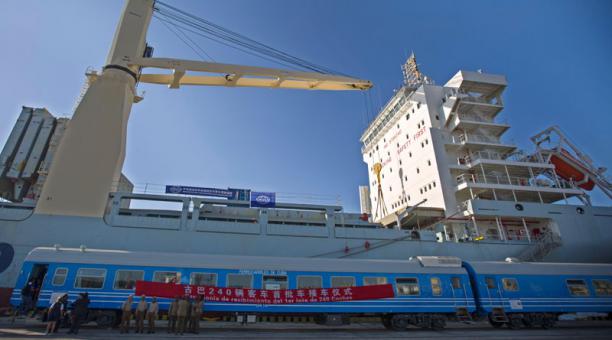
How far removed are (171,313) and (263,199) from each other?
11.1 m

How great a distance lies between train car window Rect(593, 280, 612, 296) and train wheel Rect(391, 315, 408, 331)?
10.1 m

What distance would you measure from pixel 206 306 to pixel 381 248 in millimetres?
12567

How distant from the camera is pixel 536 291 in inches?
568

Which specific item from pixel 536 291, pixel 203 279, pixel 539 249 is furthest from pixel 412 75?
pixel 203 279

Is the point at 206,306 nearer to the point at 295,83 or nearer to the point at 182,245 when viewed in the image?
the point at 182,245

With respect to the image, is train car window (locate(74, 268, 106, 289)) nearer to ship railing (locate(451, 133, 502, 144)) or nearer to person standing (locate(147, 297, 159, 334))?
person standing (locate(147, 297, 159, 334))

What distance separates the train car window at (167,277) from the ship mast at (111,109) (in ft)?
25.4

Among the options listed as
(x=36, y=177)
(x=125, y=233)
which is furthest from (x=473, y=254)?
(x=36, y=177)

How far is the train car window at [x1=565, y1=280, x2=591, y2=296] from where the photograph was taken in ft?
48.6

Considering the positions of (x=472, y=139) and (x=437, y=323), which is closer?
(x=437, y=323)

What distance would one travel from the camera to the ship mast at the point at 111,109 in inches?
667

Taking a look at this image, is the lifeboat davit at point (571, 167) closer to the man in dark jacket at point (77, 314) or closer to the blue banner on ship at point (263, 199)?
the blue banner on ship at point (263, 199)

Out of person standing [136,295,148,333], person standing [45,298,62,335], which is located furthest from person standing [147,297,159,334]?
person standing [45,298,62,335]

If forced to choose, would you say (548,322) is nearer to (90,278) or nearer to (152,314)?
(152,314)
